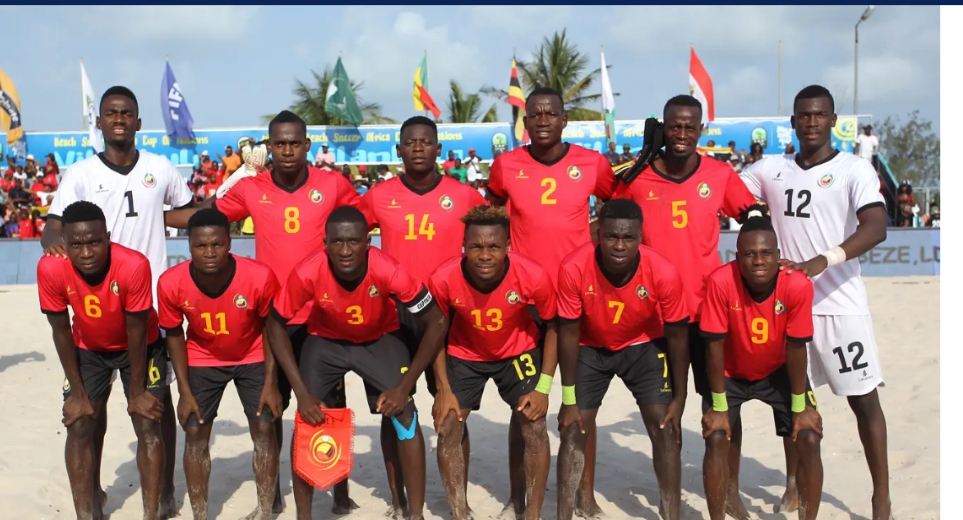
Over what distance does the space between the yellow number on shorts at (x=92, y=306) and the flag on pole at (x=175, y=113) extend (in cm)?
2287

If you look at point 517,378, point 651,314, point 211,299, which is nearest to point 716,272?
point 651,314

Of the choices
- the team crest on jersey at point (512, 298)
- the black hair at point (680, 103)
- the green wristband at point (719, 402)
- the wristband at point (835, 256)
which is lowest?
the green wristband at point (719, 402)

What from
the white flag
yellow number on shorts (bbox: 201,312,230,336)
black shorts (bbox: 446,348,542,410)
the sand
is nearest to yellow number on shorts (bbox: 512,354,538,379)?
black shorts (bbox: 446,348,542,410)

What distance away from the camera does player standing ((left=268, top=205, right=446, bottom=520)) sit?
5.05 metres

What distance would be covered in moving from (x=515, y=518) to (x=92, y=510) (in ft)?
8.91

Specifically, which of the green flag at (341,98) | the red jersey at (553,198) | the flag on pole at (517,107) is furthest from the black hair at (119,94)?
the green flag at (341,98)

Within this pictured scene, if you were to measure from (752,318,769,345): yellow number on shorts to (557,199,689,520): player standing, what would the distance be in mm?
387

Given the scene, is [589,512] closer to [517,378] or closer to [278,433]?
[517,378]

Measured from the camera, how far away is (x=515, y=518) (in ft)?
18.9

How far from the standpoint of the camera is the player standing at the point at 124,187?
5.46 m

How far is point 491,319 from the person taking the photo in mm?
5168

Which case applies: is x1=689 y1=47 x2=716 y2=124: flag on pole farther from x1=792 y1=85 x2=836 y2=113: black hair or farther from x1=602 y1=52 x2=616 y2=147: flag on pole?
x1=792 y1=85 x2=836 y2=113: black hair

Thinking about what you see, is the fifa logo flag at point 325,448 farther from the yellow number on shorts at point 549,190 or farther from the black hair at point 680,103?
the black hair at point 680,103

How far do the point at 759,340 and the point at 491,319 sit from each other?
1.56 metres
